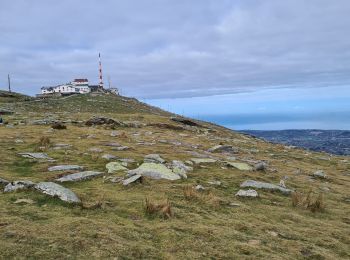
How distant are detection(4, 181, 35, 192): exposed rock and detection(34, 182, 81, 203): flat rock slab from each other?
0.94 feet

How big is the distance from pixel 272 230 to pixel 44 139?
17.0 m

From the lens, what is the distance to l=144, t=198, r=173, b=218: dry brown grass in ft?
39.7

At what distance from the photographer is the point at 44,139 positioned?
25016 millimetres

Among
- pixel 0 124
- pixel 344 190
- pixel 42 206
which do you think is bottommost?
pixel 344 190

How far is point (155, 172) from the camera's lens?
694 inches

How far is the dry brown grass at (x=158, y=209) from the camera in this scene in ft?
39.7

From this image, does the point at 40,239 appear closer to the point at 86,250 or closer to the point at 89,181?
the point at 86,250

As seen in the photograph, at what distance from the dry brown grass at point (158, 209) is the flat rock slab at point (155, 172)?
4.82 metres

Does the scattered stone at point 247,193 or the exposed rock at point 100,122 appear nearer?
the scattered stone at point 247,193

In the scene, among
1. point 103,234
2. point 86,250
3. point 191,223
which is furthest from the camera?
point 191,223

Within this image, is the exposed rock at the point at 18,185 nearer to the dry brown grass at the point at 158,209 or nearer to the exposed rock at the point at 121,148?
the dry brown grass at the point at 158,209

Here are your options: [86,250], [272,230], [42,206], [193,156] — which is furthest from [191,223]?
[193,156]

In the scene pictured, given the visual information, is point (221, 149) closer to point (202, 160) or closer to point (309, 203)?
point (202, 160)

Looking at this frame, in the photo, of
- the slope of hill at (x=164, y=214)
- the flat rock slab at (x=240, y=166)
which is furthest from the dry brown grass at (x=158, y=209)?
the flat rock slab at (x=240, y=166)
